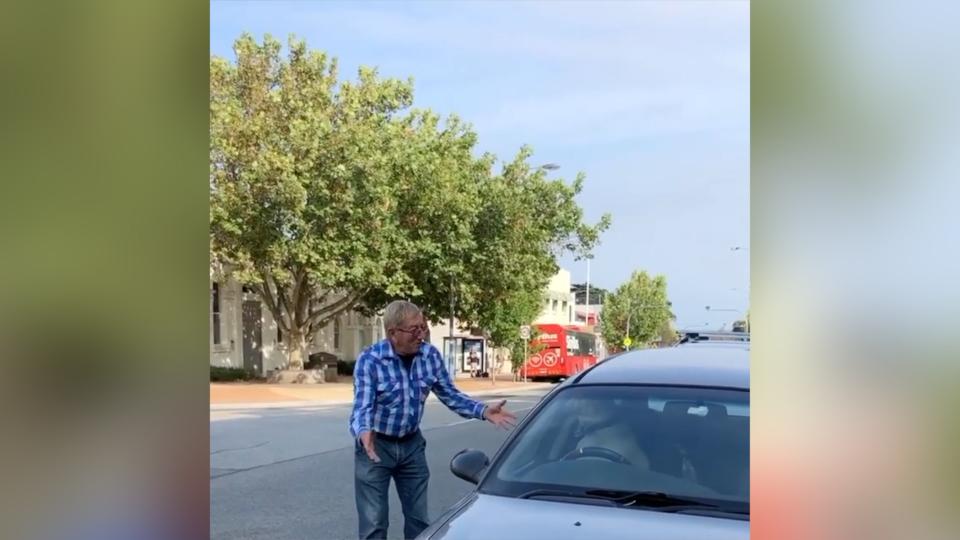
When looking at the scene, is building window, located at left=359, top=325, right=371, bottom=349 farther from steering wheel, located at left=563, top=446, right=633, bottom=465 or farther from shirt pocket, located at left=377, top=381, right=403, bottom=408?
steering wheel, located at left=563, top=446, right=633, bottom=465

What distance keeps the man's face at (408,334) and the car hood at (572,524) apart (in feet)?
4.28

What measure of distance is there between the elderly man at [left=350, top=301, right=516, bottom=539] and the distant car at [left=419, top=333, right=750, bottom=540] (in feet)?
1.79

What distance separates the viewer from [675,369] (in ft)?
14.1

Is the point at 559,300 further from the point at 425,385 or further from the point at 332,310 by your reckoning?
the point at 425,385

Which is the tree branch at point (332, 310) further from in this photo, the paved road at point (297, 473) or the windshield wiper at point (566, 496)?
the windshield wiper at point (566, 496)

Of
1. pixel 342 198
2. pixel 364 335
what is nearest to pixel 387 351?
pixel 342 198

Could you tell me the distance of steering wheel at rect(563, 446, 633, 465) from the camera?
12.4ft

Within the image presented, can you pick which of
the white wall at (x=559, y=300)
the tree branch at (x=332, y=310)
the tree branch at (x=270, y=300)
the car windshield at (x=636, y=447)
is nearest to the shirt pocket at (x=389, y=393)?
the car windshield at (x=636, y=447)
